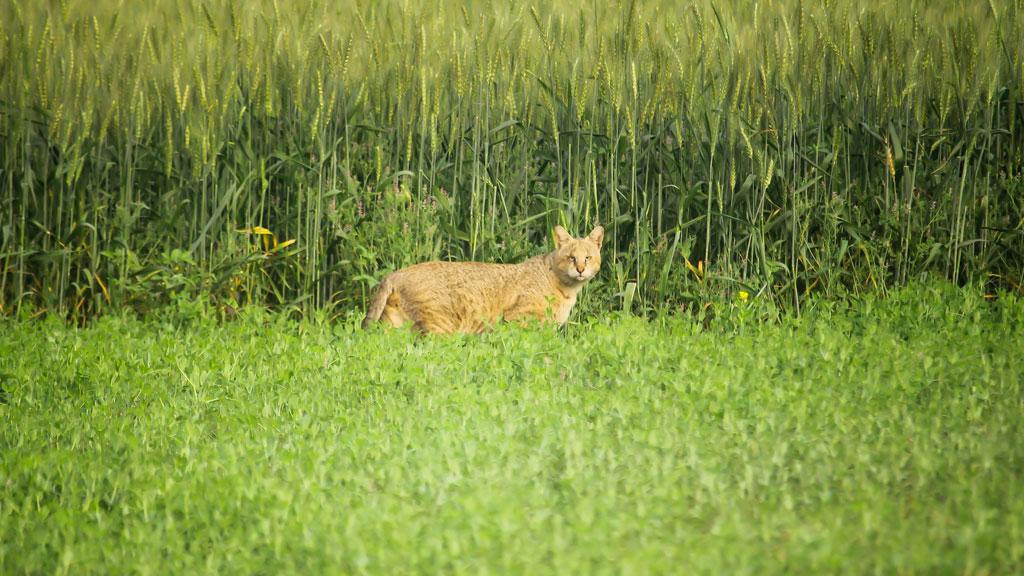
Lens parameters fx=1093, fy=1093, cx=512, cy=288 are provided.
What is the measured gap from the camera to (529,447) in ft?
16.1

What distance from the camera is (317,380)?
623cm

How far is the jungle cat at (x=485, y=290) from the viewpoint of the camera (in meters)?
7.72

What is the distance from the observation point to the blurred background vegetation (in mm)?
8281

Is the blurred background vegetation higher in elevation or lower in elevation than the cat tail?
higher

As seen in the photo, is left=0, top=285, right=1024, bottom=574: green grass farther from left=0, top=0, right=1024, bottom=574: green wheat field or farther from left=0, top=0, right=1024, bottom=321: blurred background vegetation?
left=0, top=0, right=1024, bottom=321: blurred background vegetation

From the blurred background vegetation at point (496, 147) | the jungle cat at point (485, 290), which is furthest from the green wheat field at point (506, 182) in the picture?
the jungle cat at point (485, 290)

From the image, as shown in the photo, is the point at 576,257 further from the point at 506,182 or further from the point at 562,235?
the point at 506,182

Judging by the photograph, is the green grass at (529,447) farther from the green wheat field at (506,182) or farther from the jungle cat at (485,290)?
the jungle cat at (485,290)

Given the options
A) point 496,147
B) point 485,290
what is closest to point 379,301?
point 485,290

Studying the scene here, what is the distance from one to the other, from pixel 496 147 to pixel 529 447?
4.30m

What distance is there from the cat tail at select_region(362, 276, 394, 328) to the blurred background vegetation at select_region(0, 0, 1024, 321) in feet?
1.08

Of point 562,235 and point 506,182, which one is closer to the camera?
point 562,235

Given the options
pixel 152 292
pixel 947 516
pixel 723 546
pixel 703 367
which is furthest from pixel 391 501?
pixel 152 292

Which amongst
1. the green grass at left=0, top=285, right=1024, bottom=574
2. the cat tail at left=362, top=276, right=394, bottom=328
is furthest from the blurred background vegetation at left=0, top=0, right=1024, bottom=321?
the green grass at left=0, top=285, right=1024, bottom=574
